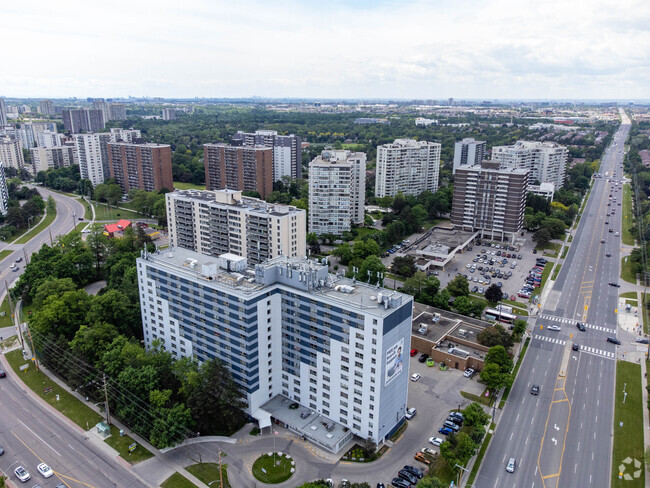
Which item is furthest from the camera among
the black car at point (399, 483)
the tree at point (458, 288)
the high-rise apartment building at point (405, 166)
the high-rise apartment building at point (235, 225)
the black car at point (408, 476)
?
the high-rise apartment building at point (405, 166)

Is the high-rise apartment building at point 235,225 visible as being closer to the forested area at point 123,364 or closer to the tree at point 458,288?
the forested area at point 123,364

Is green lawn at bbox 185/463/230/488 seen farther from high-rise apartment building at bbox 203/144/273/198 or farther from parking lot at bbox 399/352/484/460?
high-rise apartment building at bbox 203/144/273/198

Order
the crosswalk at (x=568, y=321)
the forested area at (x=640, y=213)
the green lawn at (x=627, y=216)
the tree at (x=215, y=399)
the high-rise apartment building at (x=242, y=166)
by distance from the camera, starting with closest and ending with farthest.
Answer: the tree at (x=215, y=399) < the crosswalk at (x=568, y=321) < the forested area at (x=640, y=213) < the green lawn at (x=627, y=216) < the high-rise apartment building at (x=242, y=166)

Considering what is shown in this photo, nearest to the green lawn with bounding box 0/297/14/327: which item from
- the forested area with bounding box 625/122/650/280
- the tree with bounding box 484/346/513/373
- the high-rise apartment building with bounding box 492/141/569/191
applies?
the tree with bounding box 484/346/513/373

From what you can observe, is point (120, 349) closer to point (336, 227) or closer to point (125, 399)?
point (125, 399)

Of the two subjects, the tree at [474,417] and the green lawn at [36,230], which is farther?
the green lawn at [36,230]

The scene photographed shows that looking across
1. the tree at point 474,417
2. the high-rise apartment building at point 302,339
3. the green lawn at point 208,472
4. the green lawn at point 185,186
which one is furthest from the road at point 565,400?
the green lawn at point 185,186
